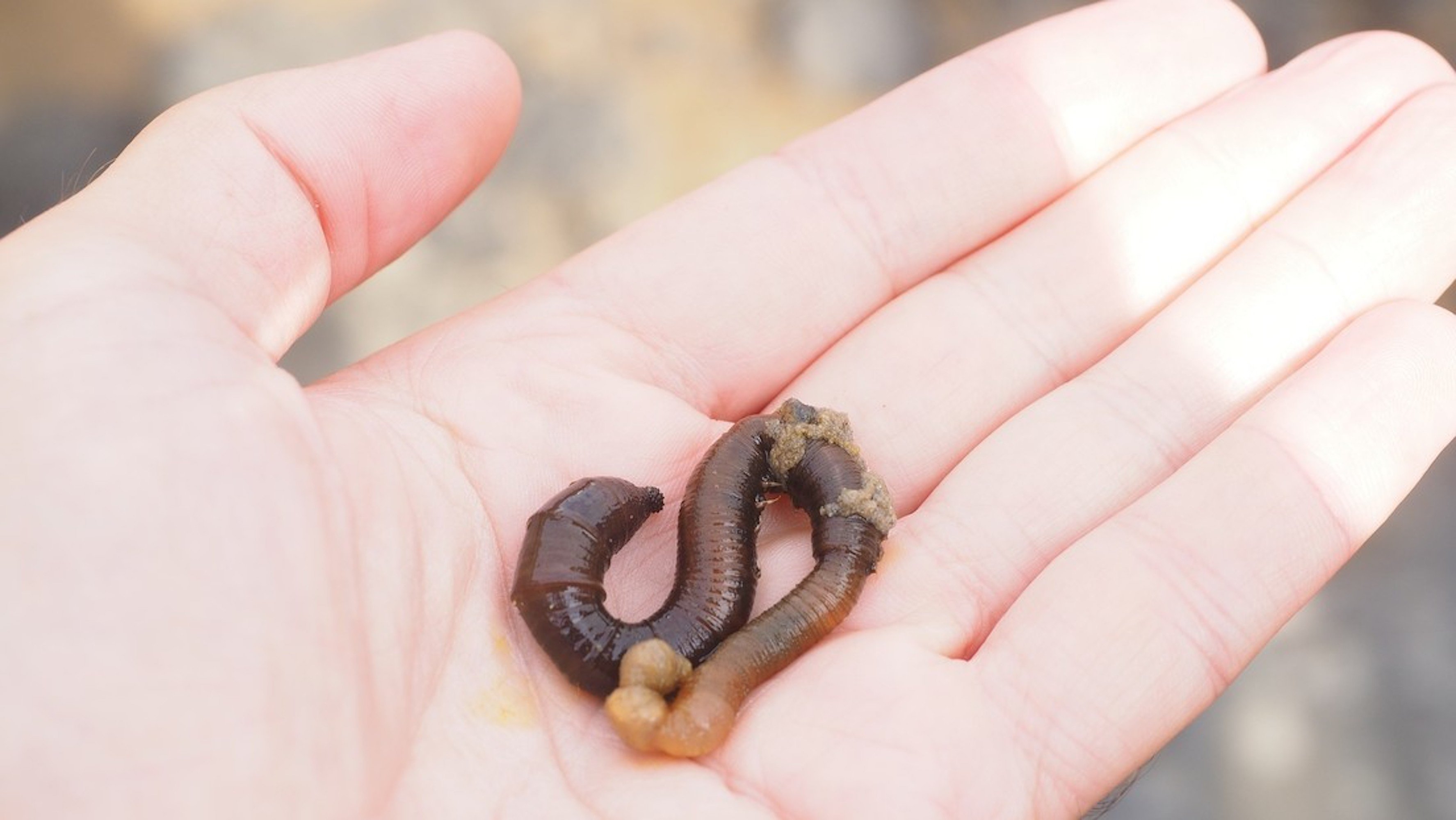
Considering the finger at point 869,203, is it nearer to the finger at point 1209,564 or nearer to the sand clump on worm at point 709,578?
the sand clump on worm at point 709,578

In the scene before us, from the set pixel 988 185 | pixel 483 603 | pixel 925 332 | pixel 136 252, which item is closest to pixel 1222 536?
pixel 925 332

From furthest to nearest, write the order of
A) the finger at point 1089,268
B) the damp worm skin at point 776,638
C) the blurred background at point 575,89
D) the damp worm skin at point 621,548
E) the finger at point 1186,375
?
1. the blurred background at point 575,89
2. the finger at point 1089,268
3. the finger at point 1186,375
4. the damp worm skin at point 621,548
5. the damp worm skin at point 776,638

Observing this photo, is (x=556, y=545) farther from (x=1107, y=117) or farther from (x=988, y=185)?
(x=1107, y=117)

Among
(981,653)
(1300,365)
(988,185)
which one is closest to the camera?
(981,653)

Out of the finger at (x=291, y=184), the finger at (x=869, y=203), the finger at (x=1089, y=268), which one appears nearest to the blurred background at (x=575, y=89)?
the finger at (x=869, y=203)

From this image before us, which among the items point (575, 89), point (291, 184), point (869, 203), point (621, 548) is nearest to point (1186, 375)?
point (869, 203)
